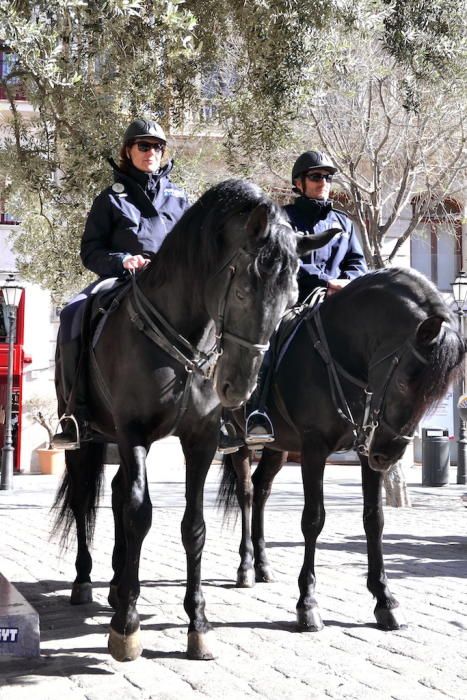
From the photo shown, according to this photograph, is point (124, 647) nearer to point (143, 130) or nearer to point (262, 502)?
point (262, 502)

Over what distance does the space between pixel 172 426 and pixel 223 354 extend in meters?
0.85

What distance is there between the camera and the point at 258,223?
4.06 meters

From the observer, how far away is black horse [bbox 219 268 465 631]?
16.7 ft

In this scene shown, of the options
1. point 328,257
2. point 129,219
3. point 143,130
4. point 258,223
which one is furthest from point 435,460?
point 258,223

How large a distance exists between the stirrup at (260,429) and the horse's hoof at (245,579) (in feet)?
4.14

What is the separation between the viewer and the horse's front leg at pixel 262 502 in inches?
277

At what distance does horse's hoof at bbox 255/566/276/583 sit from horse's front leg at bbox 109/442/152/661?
2.58m

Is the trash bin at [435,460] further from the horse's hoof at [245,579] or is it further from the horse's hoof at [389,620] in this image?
the horse's hoof at [389,620]

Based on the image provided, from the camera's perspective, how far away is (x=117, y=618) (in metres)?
4.52

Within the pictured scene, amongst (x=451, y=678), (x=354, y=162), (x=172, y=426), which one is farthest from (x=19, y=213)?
(x=451, y=678)

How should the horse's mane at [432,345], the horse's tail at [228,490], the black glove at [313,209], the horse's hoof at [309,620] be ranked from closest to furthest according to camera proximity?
the horse's mane at [432,345] < the horse's hoof at [309,620] < the black glove at [313,209] < the horse's tail at [228,490]

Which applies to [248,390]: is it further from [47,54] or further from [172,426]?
[47,54]

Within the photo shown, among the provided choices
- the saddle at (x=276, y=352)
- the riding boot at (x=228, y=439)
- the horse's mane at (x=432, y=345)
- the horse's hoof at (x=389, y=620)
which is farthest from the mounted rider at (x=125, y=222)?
the horse's hoof at (x=389, y=620)

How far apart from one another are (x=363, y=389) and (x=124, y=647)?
2294 mm
